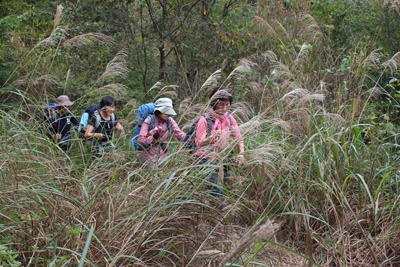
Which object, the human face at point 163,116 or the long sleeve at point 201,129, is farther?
the human face at point 163,116

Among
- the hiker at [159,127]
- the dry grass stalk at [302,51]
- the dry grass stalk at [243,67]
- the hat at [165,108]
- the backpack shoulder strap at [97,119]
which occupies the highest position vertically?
the dry grass stalk at [302,51]

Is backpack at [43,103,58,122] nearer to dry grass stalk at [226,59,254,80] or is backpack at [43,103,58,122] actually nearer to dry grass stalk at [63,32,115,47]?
dry grass stalk at [63,32,115,47]

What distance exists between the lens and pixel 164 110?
4098 millimetres

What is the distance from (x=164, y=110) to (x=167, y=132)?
33 centimetres

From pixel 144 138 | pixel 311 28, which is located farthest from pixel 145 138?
pixel 311 28

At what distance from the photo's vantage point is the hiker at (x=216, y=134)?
9.94 ft

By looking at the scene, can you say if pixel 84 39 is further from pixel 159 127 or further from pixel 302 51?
pixel 302 51

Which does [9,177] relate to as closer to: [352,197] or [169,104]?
[169,104]

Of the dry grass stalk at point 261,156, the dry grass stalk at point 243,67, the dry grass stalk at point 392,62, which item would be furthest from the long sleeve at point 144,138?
the dry grass stalk at point 392,62

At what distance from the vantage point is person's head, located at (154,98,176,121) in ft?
13.4

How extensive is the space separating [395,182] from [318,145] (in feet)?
2.78

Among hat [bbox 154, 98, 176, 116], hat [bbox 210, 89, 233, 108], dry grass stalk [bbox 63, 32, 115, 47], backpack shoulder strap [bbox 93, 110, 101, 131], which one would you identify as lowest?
backpack shoulder strap [bbox 93, 110, 101, 131]

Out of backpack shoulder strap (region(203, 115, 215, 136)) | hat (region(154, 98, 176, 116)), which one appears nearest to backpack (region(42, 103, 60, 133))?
hat (region(154, 98, 176, 116))

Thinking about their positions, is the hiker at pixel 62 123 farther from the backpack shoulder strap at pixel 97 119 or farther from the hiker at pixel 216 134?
the hiker at pixel 216 134
